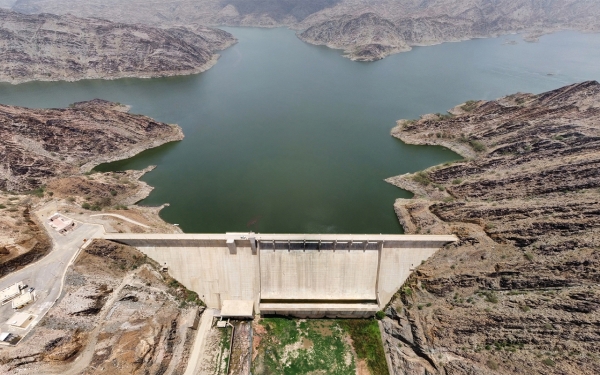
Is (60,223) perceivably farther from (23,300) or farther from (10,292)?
(23,300)

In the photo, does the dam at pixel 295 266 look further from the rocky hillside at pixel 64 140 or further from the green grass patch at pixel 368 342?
the rocky hillside at pixel 64 140

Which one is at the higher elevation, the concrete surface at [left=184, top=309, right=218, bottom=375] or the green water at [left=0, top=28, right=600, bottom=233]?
the green water at [left=0, top=28, right=600, bottom=233]

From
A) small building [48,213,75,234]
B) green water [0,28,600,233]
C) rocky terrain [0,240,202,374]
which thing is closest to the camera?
rocky terrain [0,240,202,374]

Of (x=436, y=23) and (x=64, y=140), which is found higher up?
(x=436, y=23)

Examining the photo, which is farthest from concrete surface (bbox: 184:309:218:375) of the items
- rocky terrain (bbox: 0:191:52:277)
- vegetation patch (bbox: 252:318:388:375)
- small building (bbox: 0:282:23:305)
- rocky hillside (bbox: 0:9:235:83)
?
rocky hillside (bbox: 0:9:235:83)

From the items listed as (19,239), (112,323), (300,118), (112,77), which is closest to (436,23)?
(300,118)

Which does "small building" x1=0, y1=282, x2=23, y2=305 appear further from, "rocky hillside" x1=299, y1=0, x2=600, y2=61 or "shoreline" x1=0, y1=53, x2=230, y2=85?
"rocky hillside" x1=299, y1=0, x2=600, y2=61
